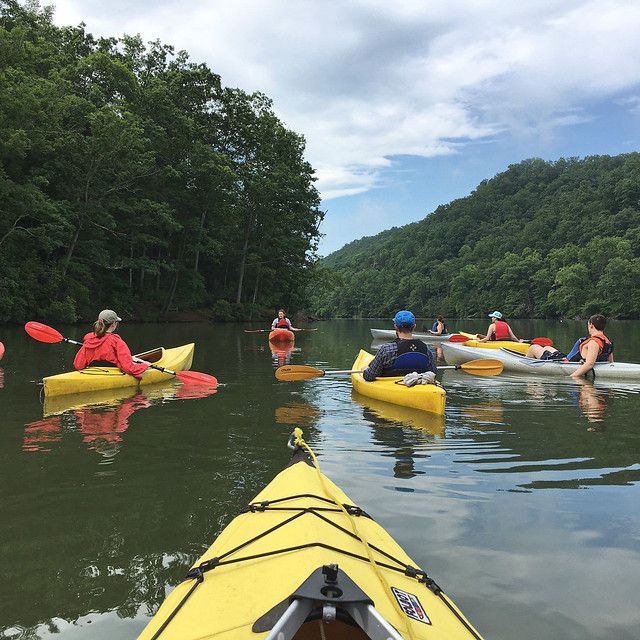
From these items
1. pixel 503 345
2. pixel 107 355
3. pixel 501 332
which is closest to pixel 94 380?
pixel 107 355

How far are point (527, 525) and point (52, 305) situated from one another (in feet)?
77.6

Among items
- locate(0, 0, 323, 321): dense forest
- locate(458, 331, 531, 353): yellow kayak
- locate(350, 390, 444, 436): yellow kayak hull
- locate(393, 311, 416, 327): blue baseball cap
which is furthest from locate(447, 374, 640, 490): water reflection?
locate(0, 0, 323, 321): dense forest

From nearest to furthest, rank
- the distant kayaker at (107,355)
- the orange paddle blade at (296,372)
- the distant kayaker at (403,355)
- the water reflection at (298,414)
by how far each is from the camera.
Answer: the water reflection at (298,414) < the distant kayaker at (403,355) < the distant kayaker at (107,355) < the orange paddle blade at (296,372)

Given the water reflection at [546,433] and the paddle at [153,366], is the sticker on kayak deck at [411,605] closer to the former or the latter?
the water reflection at [546,433]

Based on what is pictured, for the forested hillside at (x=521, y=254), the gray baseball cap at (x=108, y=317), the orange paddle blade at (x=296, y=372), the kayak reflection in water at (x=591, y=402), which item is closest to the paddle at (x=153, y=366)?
the gray baseball cap at (x=108, y=317)

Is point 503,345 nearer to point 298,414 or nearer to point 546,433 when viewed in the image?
point 546,433

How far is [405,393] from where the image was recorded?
6879mm

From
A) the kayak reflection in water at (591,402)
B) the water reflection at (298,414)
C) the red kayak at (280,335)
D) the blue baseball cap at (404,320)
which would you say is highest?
the blue baseball cap at (404,320)

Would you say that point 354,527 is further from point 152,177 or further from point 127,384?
point 152,177

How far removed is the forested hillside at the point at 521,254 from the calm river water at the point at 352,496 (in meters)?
39.0

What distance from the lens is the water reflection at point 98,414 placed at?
525 centimetres

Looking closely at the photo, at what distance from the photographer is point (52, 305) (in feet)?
76.7

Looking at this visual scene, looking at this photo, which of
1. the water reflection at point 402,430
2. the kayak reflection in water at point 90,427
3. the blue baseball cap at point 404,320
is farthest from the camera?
the blue baseball cap at point 404,320

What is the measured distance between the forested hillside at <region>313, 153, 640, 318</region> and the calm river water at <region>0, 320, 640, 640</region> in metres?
39.0
